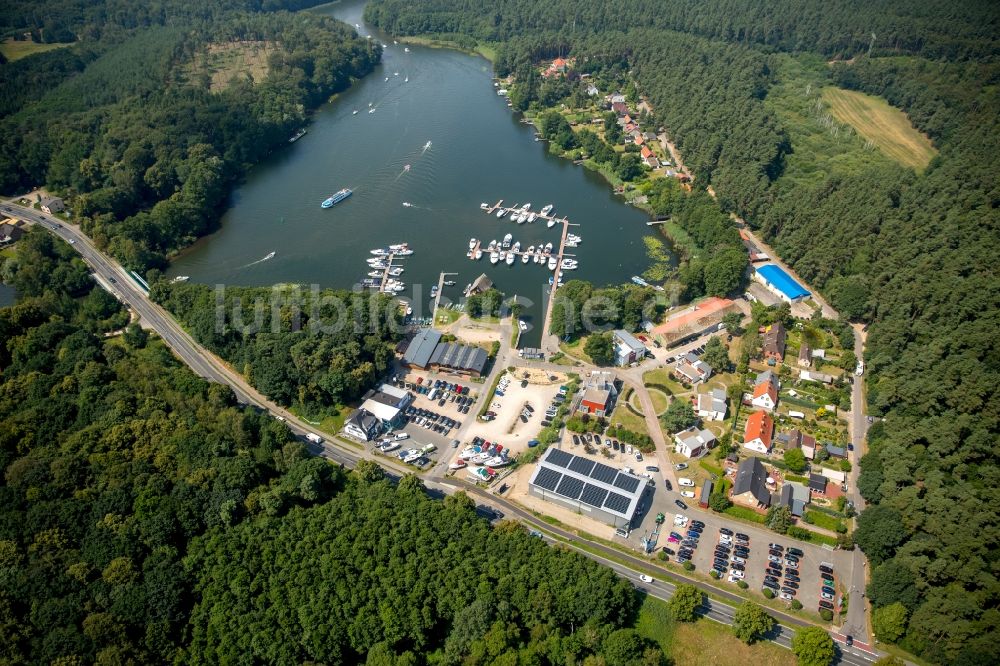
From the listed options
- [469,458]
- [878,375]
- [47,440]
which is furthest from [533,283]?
[47,440]

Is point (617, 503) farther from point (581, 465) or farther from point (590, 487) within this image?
point (581, 465)

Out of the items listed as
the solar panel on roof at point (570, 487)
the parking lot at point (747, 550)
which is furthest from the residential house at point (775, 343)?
the solar panel on roof at point (570, 487)

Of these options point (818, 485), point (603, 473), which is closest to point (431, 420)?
point (603, 473)

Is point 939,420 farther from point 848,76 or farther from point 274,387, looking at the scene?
point 848,76

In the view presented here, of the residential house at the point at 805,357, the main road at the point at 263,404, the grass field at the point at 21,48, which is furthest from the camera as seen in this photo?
the grass field at the point at 21,48

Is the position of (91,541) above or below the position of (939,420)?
below

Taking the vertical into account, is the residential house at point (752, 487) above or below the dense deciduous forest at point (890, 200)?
below

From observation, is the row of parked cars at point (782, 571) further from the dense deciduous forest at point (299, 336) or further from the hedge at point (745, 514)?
the dense deciduous forest at point (299, 336)
